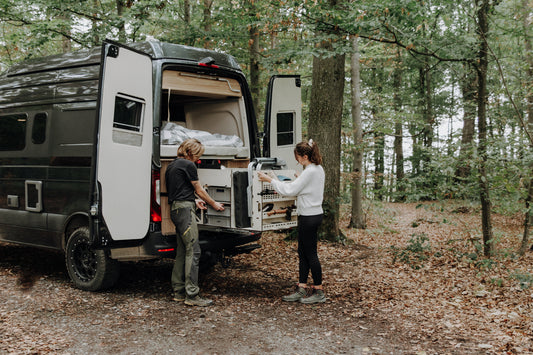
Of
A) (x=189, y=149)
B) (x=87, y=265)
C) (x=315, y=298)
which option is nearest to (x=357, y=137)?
(x=315, y=298)

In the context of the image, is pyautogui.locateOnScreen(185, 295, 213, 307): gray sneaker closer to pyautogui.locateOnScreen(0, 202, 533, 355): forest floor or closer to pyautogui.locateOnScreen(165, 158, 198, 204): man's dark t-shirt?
pyautogui.locateOnScreen(0, 202, 533, 355): forest floor

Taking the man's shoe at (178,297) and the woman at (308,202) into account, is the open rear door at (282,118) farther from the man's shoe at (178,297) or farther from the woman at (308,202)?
the man's shoe at (178,297)

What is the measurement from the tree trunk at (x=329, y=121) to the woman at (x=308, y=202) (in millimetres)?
3573

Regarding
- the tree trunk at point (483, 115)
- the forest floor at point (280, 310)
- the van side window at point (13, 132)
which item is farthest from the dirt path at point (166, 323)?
the tree trunk at point (483, 115)

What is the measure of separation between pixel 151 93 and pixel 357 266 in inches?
171

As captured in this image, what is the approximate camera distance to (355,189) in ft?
40.0

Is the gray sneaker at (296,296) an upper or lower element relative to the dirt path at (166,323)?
upper

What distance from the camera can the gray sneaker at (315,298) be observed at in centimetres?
502

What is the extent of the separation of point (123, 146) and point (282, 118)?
9.24 ft

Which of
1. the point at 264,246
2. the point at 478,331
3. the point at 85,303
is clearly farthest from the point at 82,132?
the point at 478,331

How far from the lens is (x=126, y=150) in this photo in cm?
466

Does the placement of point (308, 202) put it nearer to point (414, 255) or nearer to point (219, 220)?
point (219, 220)

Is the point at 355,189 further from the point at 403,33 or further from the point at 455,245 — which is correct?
the point at 403,33

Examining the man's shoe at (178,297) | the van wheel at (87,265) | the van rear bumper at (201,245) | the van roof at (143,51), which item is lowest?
the man's shoe at (178,297)
